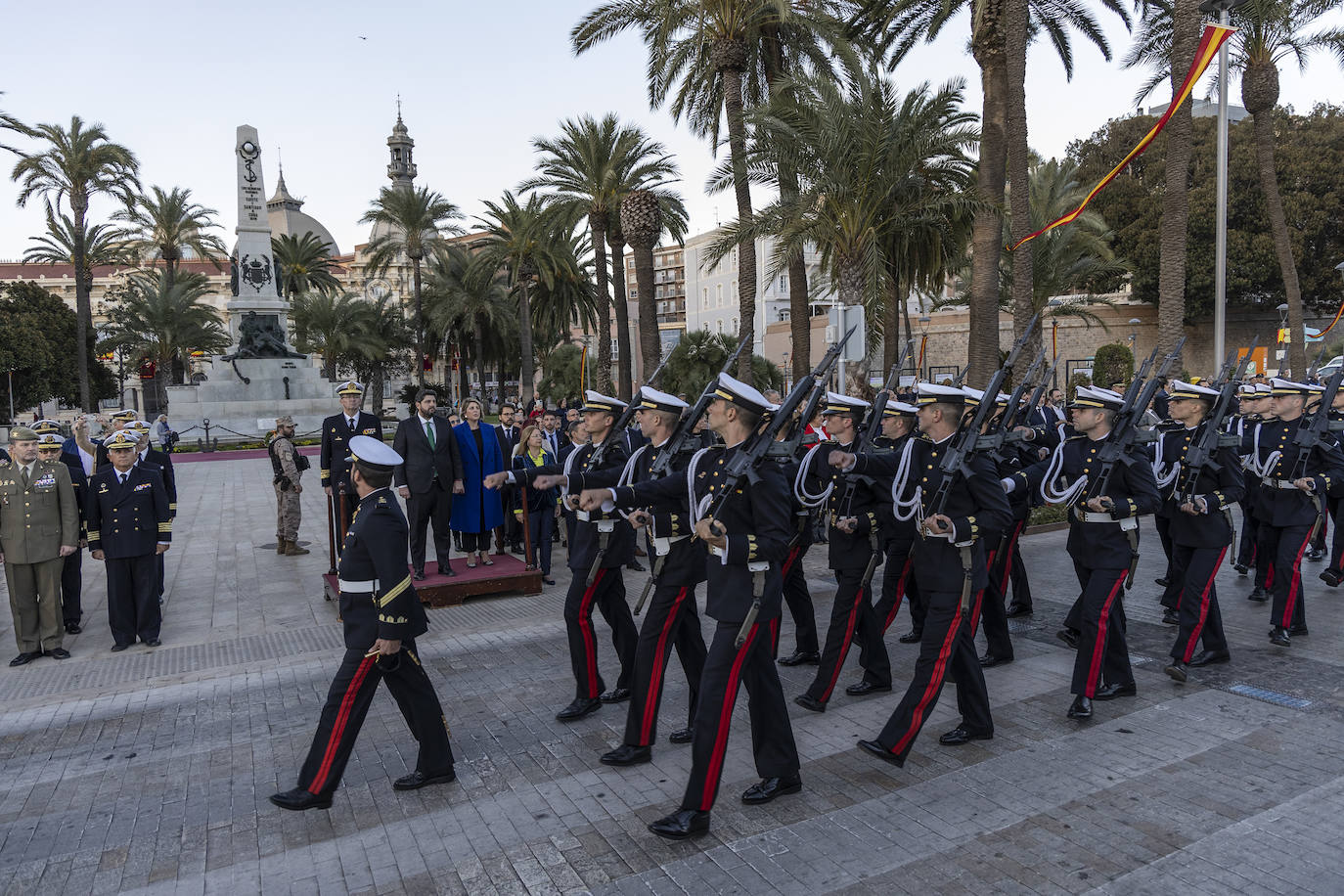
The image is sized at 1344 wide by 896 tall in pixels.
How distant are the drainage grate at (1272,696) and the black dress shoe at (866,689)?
7.79 ft

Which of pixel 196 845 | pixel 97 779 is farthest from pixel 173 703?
pixel 196 845

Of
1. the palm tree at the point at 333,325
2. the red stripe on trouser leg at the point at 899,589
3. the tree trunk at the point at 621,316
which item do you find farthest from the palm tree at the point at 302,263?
the red stripe on trouser leg at the point at 899,589

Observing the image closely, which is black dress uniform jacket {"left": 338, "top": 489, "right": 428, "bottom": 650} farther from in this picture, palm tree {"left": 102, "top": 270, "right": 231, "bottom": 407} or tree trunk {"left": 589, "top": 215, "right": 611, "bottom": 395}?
palm tree {"left": 102, "top": 270, "right": 231, "bottom": 407}

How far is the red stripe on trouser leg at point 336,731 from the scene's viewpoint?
4.67m

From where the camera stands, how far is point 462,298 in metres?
43.2

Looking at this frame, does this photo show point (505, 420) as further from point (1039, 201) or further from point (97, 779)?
point (1039, 201)

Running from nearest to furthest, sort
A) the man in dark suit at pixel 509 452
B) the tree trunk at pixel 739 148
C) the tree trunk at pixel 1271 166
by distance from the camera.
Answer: the man in dark suit at pixel 509 452 → the tree trunk at pixel 739 148 → the tree trunk at pixel 1271 166

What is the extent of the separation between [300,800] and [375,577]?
1.22 metres

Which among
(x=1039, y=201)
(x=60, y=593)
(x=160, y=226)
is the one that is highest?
(x=160, y=226)

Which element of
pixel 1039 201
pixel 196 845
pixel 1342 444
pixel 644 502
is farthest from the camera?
pixel 1039 201

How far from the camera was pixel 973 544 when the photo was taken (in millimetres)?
5348

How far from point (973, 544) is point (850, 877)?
7.04ft

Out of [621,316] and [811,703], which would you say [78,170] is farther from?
[811,703]

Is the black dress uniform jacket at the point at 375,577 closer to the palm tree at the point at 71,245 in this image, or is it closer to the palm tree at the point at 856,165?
the palm tree at the point at 856,165
